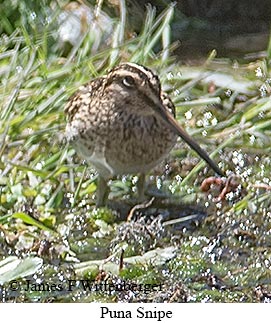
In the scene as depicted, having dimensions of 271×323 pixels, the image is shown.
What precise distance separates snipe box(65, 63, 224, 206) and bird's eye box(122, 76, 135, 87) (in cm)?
2

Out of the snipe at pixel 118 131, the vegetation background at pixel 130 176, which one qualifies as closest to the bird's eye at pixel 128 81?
the snipe at pixel 118 131

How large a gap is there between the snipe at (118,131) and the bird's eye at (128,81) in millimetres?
18

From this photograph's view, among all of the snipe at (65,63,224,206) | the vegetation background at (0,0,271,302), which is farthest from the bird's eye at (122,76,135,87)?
the vegetation background at (0,0,271,302)

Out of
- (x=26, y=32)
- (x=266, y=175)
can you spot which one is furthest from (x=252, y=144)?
(x=26, y=32)

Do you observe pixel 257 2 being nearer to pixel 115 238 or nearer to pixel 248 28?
pixel 248 28

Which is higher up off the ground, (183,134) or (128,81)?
(128,81)

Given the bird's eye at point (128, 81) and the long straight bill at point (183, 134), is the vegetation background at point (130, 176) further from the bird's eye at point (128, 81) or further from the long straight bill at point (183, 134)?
the bird's eye at point (128, 81)

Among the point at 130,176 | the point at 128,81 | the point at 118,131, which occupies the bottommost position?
the point at 130,176

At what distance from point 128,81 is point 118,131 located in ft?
0.49

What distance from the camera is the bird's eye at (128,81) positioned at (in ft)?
28.1

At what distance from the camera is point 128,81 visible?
28.2 feet

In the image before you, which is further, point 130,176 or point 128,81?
point 130,176

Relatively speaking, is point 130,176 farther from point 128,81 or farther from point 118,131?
point 128,81

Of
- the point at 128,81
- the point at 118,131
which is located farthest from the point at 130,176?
the point at 128,81
